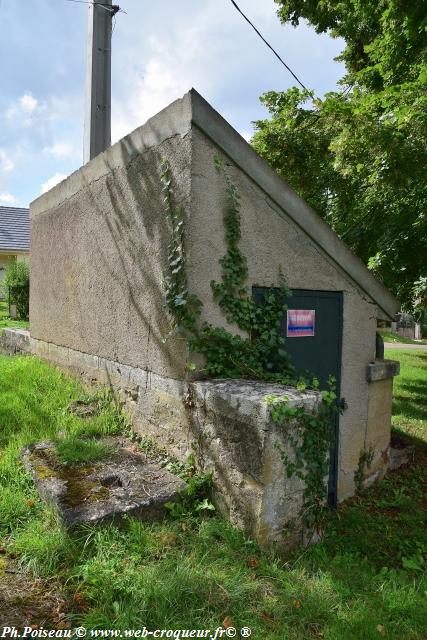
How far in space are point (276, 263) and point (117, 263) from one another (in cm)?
162

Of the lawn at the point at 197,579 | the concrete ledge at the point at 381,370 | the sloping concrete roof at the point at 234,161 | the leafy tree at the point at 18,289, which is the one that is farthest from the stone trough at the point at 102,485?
the leafy tree at the point at 18,289

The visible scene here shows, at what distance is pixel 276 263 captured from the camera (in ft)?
13.6

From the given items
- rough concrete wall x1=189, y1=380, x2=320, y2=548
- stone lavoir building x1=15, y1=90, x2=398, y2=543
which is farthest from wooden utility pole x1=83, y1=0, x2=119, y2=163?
rough concrete wall x1=189, y1=380, x2=320, y2=548

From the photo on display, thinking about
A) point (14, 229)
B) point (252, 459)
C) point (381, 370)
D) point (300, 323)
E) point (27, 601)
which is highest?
point (14, 229)

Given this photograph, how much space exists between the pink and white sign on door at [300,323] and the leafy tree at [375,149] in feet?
8.73

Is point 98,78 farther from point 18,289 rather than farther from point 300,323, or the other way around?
point 18,289

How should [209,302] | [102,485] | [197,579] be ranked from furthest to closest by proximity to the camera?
[209,302]
[102,485]
[197,579]

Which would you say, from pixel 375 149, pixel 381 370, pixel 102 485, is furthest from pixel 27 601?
pixel 375 149

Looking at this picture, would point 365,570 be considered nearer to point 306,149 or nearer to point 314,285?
point 314,285

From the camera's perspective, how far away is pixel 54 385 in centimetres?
513

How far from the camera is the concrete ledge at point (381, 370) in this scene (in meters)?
5.27

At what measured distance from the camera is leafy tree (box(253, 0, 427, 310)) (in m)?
5.95

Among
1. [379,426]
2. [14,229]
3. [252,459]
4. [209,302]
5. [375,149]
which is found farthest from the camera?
[14,229]

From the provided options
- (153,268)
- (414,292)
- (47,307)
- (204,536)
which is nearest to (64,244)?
(47,307)
